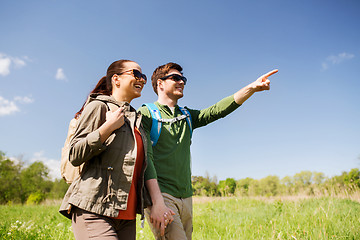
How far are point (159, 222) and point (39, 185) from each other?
2034 inches

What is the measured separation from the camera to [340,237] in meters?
4.62

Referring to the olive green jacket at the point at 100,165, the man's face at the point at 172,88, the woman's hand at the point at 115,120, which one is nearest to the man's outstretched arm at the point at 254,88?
the man's face at the point at 172,88

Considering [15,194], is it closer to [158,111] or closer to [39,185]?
[39,185]

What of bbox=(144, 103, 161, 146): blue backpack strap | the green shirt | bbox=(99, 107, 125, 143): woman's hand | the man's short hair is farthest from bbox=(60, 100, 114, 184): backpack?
the man's short hair

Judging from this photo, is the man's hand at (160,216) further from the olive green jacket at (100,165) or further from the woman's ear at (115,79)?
the woman's ear at (115,79)

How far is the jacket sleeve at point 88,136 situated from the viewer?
176cm

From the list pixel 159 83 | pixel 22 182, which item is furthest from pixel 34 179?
pixel 159 83

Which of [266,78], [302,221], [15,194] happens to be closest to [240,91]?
[266,78]

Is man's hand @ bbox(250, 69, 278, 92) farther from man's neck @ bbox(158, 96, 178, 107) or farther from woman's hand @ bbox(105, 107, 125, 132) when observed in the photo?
woman's hand @ bbox(105, 107, 125, 132)

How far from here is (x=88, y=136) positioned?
1.79 metres

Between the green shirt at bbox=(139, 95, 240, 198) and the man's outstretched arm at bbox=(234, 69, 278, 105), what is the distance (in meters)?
0.09

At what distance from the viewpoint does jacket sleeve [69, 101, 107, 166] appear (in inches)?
69.3

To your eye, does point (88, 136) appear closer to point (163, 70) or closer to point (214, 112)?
point (214, 112)

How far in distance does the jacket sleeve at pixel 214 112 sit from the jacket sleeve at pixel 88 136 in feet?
5.11
